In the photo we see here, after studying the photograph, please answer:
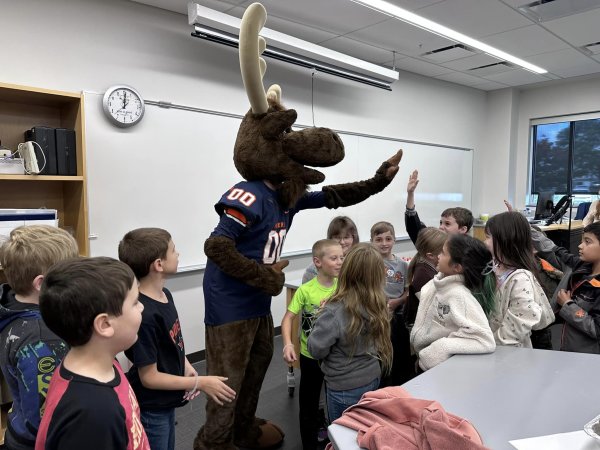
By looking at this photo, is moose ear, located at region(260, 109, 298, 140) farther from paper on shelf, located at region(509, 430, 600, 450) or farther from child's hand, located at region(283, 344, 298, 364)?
paper on shelf, located at region(509, 430, 600, 450)

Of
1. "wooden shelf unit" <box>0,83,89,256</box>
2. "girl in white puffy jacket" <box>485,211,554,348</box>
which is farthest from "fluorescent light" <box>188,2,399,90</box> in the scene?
"girl in white puffy jacket" <box>485,211,554,348</box>

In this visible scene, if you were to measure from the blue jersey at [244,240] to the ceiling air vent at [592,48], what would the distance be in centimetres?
408

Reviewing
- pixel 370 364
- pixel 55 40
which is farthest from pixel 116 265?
pixel 55 40

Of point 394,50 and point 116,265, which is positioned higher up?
point 394,50

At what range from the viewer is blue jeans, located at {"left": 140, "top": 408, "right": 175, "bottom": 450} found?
136 centimetres

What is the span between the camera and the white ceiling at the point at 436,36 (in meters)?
3.08

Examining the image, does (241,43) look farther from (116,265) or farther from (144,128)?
(144,128)

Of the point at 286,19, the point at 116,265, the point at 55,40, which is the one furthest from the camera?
the point at 286,19

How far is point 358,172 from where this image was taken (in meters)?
4.47

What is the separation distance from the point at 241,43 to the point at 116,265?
1076 millimetres

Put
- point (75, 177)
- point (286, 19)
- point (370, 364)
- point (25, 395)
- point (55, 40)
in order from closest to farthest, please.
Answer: point (25, 395) → point (370, 364) → point (75, 177) → point (55, 40) → point (286, 19)

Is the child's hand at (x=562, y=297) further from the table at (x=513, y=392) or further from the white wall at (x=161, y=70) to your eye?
the white wall at (x=161, y=70)

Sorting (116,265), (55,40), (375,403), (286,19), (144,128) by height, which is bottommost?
(375,403)

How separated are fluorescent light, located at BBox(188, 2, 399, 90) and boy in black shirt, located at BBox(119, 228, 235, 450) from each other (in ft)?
6.43
